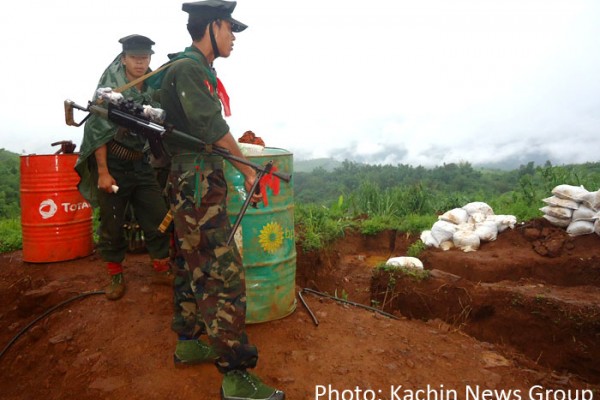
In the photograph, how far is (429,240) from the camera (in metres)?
6.21

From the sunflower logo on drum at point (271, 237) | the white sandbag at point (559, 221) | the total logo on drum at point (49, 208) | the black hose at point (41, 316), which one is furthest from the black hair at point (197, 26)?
the white sandbag at point (559, 221)

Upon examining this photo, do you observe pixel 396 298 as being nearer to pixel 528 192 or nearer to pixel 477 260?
pixel 477 260

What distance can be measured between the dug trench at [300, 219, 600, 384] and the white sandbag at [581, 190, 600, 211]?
1.21ft

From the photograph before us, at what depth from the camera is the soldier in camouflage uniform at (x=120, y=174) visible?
3551mm

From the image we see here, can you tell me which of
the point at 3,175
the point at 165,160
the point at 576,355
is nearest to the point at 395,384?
the point at 165,160

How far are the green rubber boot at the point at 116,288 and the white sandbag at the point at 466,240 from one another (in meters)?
4.04

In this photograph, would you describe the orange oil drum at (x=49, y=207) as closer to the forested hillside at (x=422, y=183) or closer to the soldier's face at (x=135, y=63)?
the soldier's face at (x=135, y=63)

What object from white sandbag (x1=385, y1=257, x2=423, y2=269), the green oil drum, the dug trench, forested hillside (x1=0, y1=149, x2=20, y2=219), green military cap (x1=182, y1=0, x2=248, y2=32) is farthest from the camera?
forested hillside (x1=0, y1=149, x2=20, y2=219)

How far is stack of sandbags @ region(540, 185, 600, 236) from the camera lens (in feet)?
18.2

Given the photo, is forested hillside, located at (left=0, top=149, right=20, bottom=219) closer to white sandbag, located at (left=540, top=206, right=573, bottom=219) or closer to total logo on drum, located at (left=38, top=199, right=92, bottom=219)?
total logo on drum, located at (left=38, top=199, right=92, bottom=219)

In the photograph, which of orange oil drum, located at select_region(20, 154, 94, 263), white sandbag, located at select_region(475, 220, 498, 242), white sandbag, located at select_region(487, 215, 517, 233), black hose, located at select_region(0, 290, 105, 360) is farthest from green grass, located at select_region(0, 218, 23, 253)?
white sandbag, located at select_region(487, 215, 517, 233)

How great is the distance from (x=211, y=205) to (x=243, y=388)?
946 millimetres

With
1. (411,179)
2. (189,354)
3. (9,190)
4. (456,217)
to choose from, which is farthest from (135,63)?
(411,179)

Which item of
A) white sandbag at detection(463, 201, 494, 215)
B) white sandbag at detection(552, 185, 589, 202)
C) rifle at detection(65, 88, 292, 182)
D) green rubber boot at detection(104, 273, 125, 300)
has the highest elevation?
rifle at detection(65, 88, 292, 182)
